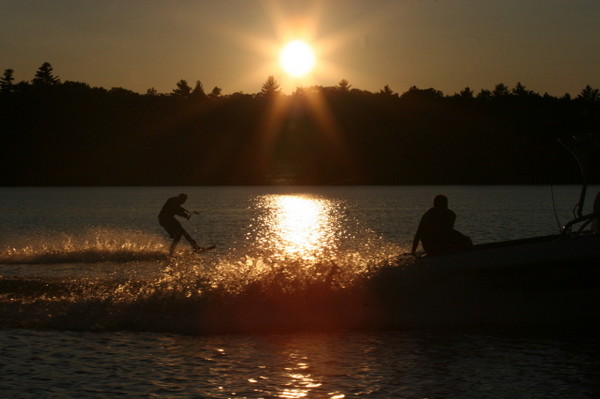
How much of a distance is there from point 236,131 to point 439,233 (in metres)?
173

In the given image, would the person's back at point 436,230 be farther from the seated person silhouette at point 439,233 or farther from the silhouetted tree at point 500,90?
the silhouetted tree at point 500,90

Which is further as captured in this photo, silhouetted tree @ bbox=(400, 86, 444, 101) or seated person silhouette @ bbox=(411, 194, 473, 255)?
silhouetted tree @ bbox=(400, 86, 444, 101)

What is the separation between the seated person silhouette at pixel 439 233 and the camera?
14164mm

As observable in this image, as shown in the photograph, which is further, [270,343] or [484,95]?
[484,95]

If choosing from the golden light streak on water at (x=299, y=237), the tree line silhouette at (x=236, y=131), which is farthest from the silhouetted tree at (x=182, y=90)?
the golden light streak on water at (x=299, y=237)

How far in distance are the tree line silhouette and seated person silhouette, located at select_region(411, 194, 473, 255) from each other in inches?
5661

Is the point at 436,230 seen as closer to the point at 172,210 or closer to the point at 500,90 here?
the point at 172,210

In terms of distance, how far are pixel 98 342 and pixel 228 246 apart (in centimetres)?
2034

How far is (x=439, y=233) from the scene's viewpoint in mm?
14227

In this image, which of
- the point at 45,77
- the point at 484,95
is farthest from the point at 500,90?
the point at 45,77

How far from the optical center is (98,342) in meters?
11.9

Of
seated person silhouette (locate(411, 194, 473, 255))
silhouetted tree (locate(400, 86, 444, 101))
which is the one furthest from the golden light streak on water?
silhouetted tree (locate(400, 86, 444, 101))

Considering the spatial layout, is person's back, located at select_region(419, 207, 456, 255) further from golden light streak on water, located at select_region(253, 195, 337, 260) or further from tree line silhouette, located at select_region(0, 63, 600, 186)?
tree line silhouette, located at select_region(0, 63, 600, 186)

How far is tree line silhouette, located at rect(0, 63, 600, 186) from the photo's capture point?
16738cm
